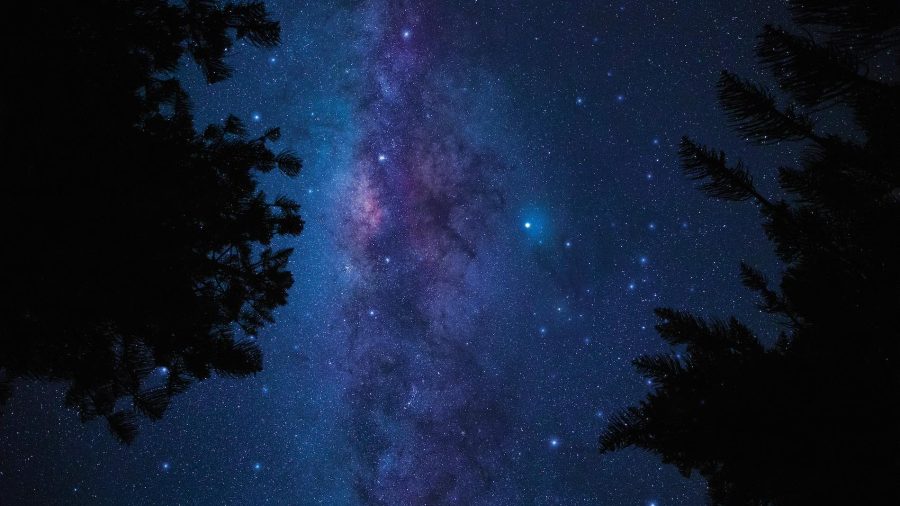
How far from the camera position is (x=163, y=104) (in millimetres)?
2904

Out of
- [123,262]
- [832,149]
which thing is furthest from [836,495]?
[123,262]

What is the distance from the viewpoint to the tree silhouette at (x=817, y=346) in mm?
825

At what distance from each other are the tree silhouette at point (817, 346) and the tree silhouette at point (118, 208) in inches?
86.8

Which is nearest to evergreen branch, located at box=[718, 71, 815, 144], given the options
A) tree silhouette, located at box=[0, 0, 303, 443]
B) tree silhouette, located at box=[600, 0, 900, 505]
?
tree silhouette, located at box=[600, 0, 900, 505]

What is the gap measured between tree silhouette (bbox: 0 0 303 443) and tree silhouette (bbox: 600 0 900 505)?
2205 millimetres

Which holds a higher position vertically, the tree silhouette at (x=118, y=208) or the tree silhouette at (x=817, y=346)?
the tree silhouette at (x=118, y=208)

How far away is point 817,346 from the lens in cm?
93

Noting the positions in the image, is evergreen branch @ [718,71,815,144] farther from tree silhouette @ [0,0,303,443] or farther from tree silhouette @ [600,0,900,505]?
tree silhouette @ [0,0,303,443]

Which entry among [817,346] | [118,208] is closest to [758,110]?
[817,346]

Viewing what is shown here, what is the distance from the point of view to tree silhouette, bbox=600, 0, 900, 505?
825 mm

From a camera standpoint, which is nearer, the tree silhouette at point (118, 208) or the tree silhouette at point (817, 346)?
the tree silhouette at point (817, 346)

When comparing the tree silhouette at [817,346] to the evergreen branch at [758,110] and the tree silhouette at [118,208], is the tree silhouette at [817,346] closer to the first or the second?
the evergreen branch at [758,110]

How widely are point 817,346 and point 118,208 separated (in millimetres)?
2569

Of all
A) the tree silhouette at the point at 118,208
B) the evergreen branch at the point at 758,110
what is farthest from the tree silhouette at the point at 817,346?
the tree silhouette at the point at 118,208
